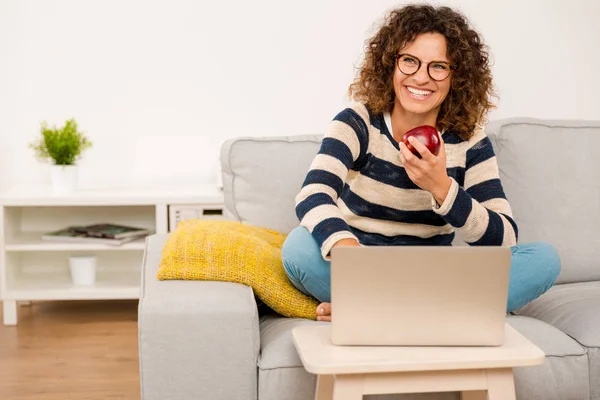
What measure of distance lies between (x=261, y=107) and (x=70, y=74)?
2.60ft

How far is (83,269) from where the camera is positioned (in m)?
3.33

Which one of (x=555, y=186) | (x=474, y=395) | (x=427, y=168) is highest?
(x=427, y=168)

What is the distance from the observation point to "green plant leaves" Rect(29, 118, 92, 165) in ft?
10.6

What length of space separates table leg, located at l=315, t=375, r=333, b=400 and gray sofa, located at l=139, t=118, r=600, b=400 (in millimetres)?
149

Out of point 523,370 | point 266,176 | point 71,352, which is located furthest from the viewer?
point 71,352

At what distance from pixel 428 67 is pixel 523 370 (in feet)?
2.42

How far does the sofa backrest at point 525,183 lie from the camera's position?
2383 mm

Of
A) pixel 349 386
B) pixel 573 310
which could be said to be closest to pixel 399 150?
pixel 573 310

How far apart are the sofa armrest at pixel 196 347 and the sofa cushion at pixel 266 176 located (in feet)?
2.14

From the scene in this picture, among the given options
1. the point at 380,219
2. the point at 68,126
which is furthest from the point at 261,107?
the point at 380,219

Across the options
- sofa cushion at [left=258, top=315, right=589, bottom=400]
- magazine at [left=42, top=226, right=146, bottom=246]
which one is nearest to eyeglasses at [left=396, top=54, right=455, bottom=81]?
sofa cushion at [left=258, top=315, right=589, bottom=400]

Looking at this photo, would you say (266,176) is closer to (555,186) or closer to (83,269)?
(555,186)

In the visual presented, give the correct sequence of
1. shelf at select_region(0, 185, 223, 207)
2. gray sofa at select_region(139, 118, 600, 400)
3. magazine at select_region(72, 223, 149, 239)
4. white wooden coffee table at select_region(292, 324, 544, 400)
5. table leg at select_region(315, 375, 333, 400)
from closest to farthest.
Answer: white wooden coffee table at select_region(292, 324, 544, 400)
table leg at select_region(315, 375, 333, 400)
gray sofa at select_region(139, 118, 600, 400)
shelf at select_region(0, 185, 223, 207)
magazine at select_region(72, 223, 149, 239)

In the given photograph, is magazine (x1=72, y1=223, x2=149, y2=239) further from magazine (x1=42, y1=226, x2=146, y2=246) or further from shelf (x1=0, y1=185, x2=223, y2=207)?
shelf (x1=0, y1=185, x2=223, y2=207)
